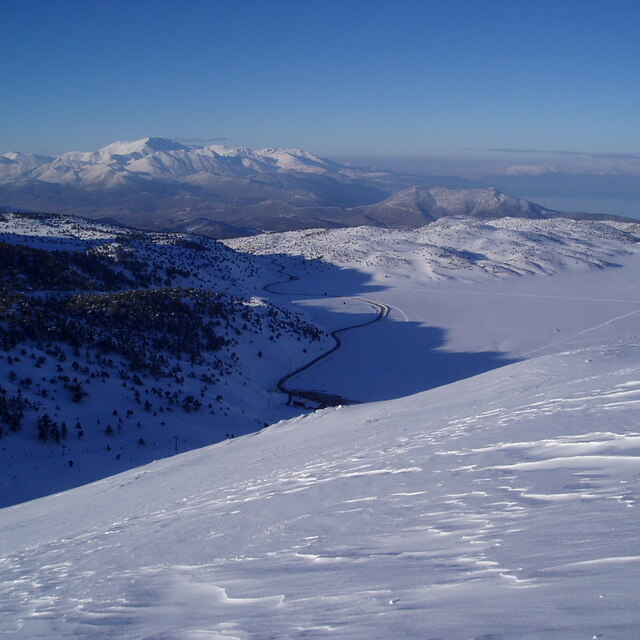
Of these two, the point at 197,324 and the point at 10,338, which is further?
the point at 197,324

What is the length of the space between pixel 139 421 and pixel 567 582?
40.2 feet

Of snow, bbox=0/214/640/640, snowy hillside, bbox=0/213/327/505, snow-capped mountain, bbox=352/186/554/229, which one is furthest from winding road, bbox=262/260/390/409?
snow-capped mountain, bbox=352/186/554/229

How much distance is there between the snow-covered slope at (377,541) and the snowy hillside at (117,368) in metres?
3.44

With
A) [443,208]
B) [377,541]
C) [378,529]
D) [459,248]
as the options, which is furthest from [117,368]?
[443,208]

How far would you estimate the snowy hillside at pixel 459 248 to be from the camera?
162 ft

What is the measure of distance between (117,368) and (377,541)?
13.8 metres

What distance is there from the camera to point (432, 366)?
22.4 metres

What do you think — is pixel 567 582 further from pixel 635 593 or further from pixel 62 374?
pixel 62 374

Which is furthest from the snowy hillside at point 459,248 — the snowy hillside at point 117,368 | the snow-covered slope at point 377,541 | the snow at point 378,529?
the snow-covered slope at point 377,541

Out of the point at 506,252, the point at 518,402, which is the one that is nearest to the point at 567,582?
the point at 518,402

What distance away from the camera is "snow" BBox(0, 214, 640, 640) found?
2.62m

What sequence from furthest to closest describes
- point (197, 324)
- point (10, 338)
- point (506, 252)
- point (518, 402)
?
point (506, 252)
point (197, 324)
point (10, 338)
point (518, 402)

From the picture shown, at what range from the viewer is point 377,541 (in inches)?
147

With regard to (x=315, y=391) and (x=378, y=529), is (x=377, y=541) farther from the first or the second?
(x=315, y=391)
